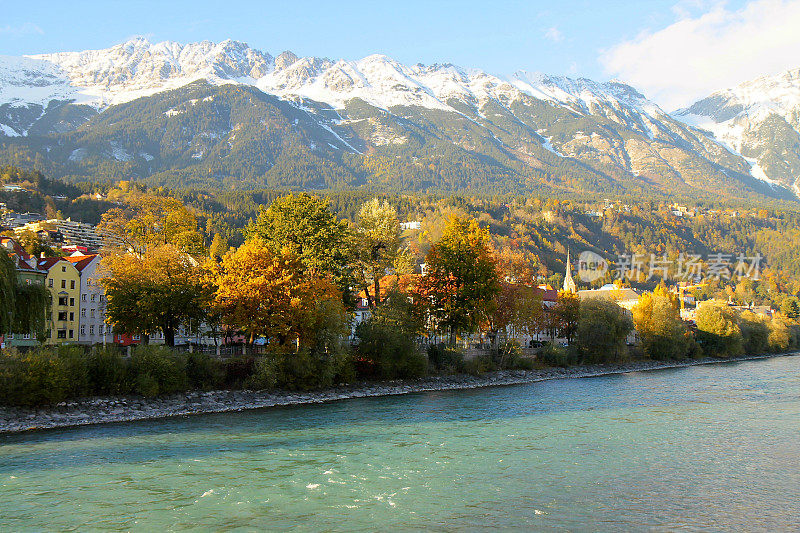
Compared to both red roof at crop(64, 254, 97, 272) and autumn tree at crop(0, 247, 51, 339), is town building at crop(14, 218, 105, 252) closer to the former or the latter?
red roof at crop(64, 254, 97, 272)

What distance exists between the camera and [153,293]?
166 feet

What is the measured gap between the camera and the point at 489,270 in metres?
65.7

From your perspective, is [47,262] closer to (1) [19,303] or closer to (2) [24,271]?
(2) [24,271]

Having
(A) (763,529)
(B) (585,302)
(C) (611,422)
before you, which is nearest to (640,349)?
(B) (585,302)

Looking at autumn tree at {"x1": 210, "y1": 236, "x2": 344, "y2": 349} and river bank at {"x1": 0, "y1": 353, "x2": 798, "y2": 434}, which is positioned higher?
autumn tree at {"x1": 210, "y1": 236, "x2": 344, "y2": 349}

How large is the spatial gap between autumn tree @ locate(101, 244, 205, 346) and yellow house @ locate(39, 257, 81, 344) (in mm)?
15979

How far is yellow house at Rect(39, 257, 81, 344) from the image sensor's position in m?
65.2

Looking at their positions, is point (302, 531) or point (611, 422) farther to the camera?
point (611, 422)

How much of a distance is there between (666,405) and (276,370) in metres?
28.0

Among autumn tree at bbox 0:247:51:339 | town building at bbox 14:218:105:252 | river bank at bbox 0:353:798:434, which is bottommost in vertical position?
river bank at bbox 0:353:798:434

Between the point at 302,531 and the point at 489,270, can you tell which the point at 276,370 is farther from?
the point at 302,531

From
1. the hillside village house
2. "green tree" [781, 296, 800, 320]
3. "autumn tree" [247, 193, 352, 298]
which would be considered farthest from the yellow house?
"green tree" [781, 296, 800, 320]

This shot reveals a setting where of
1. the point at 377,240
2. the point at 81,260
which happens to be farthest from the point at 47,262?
the point at 377,240

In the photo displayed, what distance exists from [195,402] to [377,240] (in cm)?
2277
